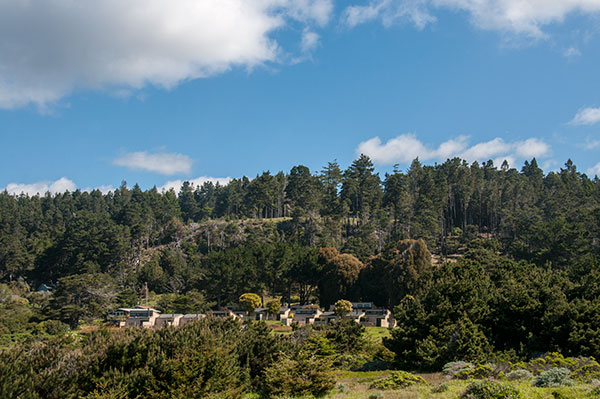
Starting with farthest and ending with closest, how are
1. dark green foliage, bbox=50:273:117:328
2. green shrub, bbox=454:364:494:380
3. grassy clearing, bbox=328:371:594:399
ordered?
dark green foliage, bbox=50:273:117:328 < green shrub, bbox=454:364:494:380 < grassy clearing, bbox=328:371:594:399

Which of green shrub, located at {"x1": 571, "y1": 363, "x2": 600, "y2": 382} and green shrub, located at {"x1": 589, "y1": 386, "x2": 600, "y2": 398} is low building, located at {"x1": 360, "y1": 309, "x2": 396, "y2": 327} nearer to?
green shrub, located at {"x1": 571, "y1": 363, "x2": 600, "y2": 382}

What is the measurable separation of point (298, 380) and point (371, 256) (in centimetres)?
5574

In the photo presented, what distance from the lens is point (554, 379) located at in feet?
61.7

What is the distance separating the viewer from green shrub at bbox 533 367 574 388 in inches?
719

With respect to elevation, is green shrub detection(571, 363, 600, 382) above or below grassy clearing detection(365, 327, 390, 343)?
above

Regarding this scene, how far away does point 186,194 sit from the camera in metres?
148

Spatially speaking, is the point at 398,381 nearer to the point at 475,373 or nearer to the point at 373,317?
the point at 475,373

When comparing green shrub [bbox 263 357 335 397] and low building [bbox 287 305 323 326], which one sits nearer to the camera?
green shrub [bbox 263 357 335 397]

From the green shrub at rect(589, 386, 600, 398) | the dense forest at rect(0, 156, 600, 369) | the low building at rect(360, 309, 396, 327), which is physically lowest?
the low building at rect(360, 309, 396, 327)

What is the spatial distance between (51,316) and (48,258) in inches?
1479

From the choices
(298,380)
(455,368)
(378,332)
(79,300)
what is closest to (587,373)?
(455,368)

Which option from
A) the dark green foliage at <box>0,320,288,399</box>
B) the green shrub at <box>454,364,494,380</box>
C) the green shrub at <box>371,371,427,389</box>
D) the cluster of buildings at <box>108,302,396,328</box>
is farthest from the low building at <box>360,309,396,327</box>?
the dark green foliage at <box>0,320,288,399</box>

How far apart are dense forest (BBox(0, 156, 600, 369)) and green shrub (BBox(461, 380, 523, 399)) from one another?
11880 millimetres

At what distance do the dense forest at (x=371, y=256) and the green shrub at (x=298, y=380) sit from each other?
29.2 feet
